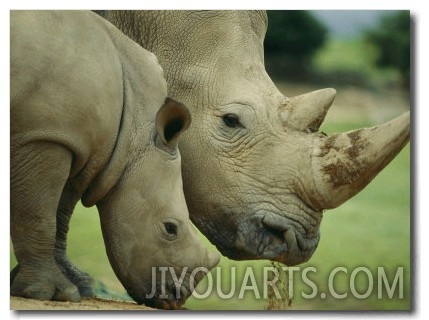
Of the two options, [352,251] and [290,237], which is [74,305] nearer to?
[290,237]

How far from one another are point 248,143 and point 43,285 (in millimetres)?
1197

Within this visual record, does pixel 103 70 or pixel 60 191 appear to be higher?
pixel 103 70

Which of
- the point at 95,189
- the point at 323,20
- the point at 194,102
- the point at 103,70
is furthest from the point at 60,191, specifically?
the point at 323,20

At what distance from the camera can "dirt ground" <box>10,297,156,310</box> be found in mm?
4968

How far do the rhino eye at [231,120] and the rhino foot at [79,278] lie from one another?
1.00m

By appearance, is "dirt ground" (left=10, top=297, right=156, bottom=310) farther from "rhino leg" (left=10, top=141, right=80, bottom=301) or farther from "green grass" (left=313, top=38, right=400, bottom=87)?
"green grass" (left=313, top=38, right=400, bottom=87)

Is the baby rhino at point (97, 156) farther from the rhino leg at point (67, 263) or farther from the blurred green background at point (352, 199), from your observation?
the blurred green background at point (352, 199)

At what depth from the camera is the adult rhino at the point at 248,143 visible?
5152 millimetres

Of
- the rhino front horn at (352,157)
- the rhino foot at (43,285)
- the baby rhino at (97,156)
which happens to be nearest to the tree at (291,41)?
the rhino front horn at (352,157)

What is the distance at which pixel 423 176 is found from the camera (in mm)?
5355

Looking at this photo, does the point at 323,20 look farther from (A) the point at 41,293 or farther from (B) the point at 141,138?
(A) the point at 41,293

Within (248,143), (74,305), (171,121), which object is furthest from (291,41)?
(74,305)

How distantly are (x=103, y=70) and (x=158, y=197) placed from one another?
63 cm

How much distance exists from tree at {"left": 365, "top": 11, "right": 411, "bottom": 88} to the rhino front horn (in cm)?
36
